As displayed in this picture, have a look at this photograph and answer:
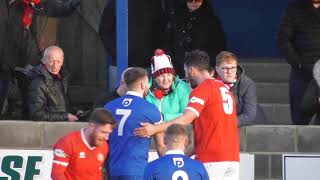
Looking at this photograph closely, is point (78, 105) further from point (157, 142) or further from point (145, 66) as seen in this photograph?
point (157, 142)

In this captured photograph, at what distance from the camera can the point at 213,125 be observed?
948 centimetres

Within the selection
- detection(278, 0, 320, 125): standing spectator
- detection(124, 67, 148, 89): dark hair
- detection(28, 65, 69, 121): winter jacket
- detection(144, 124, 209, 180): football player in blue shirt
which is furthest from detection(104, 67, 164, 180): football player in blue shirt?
detection(278, 0, 320, 125): standing spectator

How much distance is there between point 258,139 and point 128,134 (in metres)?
1.90

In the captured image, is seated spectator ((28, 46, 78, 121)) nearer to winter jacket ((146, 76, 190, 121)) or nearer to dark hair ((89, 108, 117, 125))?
winter jacket ((146, 76, 190, 121))

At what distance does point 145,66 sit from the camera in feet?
40.1

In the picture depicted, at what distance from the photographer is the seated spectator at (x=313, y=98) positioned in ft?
35.6

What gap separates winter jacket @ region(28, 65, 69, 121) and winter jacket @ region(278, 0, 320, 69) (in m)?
2.27

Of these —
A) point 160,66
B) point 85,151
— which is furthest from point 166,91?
point 85,151

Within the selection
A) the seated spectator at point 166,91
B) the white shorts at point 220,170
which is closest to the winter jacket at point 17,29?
the seated spectator at point 166,91

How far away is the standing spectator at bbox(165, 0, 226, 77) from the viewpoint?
11828 millimetres

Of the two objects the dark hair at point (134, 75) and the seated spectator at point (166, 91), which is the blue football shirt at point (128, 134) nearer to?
the dark hair at point (134, 75)

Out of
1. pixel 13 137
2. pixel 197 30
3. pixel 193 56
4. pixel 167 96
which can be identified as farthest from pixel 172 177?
pixel 197 30

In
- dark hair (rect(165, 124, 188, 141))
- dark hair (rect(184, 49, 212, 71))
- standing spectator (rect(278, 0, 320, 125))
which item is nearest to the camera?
dark hair (rect(165, 124, 188, 141))

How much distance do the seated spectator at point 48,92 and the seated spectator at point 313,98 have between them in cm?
224
